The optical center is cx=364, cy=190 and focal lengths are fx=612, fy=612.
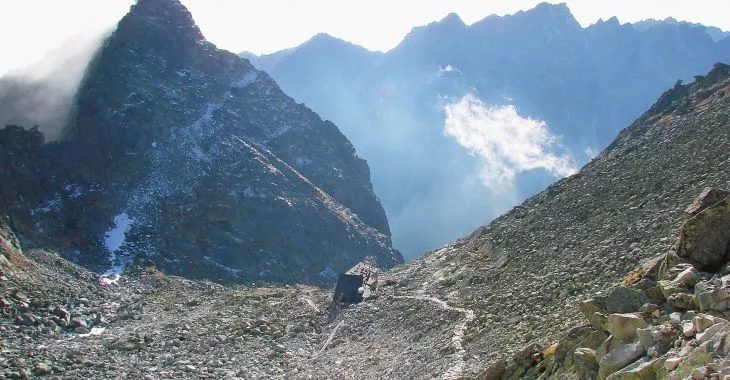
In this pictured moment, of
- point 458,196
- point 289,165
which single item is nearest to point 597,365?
point 289,165

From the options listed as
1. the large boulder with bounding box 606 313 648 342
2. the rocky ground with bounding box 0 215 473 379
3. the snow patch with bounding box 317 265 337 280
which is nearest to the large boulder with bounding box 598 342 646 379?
the large boulder with bounding box 606 313 648 342

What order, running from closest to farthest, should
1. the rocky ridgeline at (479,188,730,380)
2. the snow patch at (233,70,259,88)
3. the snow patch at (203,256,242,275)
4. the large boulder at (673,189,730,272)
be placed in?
the rocky ridgeline at (479,188,730,380) → the large boulder at (673,189,730,272) → the snow patch at (203,256,242,275) → the snow patch at (233,70,259,88)

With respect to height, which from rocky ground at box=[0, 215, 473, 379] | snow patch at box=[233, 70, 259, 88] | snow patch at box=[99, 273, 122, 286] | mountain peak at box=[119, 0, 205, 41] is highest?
mountain peak at box=[119, 0, 205, 41]

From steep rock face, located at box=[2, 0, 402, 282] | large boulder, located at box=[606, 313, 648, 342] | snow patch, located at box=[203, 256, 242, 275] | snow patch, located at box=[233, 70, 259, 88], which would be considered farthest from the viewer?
snow patch, located at box=[233, 70, 259, 88]

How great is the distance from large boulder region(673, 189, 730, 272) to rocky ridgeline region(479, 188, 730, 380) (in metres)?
0.02

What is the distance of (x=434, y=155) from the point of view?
601ft

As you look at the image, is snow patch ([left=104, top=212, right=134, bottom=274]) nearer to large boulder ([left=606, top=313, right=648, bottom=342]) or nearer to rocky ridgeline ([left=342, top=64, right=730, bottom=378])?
rocky ridgeline ([left=342, top=64, right=730, bottom=378])

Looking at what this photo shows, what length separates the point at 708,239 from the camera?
1544 centimetres

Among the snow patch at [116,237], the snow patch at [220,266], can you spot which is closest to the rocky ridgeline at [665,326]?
the snow patch at [116,237]

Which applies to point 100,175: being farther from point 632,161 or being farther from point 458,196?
point 458,196

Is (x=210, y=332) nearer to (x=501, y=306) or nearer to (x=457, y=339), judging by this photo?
(x=457, y=339)

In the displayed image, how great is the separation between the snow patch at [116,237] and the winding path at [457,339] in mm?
38561

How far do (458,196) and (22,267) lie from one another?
128m

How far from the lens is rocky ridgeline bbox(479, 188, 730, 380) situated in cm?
1023
